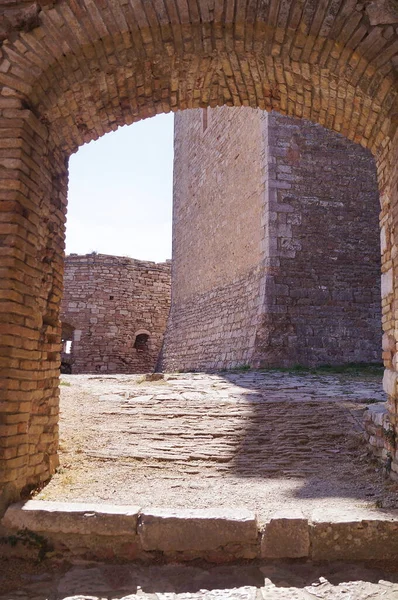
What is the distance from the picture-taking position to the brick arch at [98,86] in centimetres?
356

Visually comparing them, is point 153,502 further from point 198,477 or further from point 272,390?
point 272,390

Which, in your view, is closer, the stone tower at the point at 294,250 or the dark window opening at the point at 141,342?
the stone tower at the point at 294,250

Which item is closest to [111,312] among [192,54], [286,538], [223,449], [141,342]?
[141,342]

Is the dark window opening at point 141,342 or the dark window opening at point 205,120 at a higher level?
the dark window opening at point 205,120

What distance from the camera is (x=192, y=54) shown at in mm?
4117

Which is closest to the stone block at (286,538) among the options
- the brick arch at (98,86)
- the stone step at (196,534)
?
the stone step at (196,534)

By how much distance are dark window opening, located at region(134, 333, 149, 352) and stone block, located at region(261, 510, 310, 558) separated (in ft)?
55.6

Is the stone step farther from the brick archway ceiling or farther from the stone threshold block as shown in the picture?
the brick archway ceiling

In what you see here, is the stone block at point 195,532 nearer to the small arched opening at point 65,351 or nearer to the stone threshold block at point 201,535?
the stone threshold block at point 201,535

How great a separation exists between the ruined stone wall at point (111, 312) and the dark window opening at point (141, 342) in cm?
9

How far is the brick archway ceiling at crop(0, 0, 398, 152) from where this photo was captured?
3.61m

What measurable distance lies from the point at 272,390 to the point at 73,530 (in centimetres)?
462

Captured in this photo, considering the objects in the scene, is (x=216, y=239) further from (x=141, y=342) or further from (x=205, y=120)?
(x=141, y=342)

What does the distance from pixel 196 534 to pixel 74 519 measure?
30.1 inches
